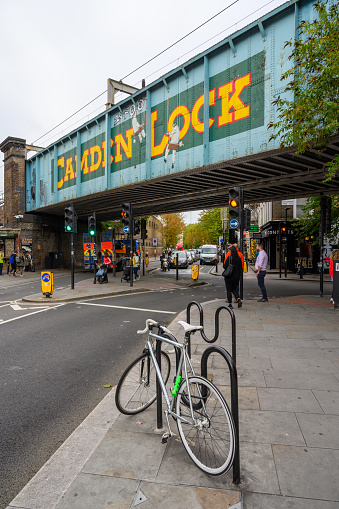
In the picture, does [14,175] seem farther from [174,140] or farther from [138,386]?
[138,386]

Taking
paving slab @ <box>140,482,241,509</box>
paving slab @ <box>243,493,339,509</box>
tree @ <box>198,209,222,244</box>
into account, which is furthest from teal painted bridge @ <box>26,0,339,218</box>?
tree @ <box>198,209,222,244</box>

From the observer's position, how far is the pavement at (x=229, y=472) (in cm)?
230

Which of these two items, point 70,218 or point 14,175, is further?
point 14,175

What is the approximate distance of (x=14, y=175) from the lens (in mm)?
28375

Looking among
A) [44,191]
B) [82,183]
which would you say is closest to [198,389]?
[82,183]

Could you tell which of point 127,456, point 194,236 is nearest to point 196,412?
point 127,456

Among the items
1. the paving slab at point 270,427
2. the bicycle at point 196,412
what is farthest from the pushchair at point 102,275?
the paving slab at point 270,427

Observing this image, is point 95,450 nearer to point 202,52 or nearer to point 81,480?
point 81,480

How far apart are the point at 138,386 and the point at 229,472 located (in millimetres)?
1325

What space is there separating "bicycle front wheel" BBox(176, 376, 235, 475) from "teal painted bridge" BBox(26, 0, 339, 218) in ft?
32.7

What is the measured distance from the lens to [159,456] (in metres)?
2.79

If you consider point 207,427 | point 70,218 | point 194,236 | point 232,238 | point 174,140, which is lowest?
point 207,427

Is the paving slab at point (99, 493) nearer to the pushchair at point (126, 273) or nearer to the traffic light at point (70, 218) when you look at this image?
the traffic light at point (70, 218)

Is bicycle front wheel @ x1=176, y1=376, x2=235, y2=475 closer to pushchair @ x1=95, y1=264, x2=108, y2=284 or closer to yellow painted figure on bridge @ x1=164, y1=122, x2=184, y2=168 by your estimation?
yellow painted figure on bridge @ x1=164, y1=122, x2=184, y2=168
